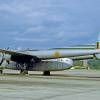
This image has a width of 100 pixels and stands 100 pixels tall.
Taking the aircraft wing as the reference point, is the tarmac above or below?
below

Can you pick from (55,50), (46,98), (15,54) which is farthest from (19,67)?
(46,98)

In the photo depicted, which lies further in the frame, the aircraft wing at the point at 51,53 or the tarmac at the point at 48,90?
the aircraft wing at the point at 51,53

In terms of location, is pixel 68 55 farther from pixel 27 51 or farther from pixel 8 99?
pixel 8 99

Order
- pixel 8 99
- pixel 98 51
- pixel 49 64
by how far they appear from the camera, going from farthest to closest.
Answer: pixel 49 64, pixel 98 51, pixel 8 99

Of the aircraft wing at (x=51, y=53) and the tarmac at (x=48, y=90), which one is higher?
the aircraft wing at (x=51, y=53)

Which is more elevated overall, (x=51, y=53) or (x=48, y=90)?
(x=51, y=53)

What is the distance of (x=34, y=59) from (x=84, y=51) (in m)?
8.00

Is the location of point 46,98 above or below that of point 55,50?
below

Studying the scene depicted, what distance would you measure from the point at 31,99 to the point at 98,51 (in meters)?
28.9

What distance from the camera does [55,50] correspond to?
52594 mm

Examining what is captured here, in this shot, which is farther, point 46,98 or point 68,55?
point 68,55

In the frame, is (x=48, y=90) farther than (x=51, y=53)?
No

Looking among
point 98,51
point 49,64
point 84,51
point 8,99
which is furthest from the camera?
point 49,64

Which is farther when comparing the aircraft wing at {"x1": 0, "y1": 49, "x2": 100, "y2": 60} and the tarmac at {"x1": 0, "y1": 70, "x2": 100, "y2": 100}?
the aircraft wing at {"x1": 0, "y1": 49, "x2": 100, "y2": 60}
